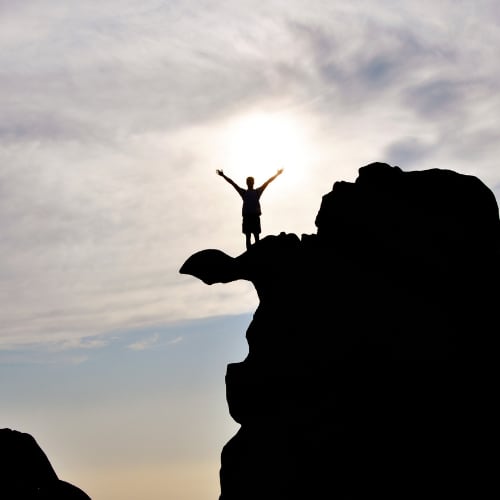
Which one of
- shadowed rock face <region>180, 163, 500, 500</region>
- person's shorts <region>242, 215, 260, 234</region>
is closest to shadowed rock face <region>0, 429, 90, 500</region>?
shadowed rock face <region>180, 163, 500, 500</region>

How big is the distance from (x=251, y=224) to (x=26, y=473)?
21.0 meters

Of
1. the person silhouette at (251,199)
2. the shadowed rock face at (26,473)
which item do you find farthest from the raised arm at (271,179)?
the shadowed rock face at (26,473)

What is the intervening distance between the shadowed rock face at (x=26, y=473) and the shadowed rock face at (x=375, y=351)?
15.9 metres

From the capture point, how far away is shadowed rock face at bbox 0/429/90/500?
44.1m

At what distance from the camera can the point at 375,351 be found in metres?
29.9

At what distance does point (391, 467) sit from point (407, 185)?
10238 millimetres

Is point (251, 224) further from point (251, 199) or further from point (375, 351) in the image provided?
point (375, 351)

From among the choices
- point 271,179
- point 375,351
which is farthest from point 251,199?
point 375,351

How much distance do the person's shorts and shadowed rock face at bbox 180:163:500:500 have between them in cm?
80

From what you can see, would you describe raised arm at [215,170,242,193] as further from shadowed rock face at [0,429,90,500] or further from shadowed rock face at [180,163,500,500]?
shadowed rock face at [0,429,90,500]

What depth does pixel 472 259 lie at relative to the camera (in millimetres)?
30750

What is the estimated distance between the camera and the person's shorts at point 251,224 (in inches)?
1299

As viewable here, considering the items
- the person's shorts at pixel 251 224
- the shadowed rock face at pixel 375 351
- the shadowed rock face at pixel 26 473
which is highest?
the person's shorts at pixel 251 224

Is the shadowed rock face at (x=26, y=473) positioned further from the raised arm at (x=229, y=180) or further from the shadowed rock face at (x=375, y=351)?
the raised arm at (x=229, y=180)
